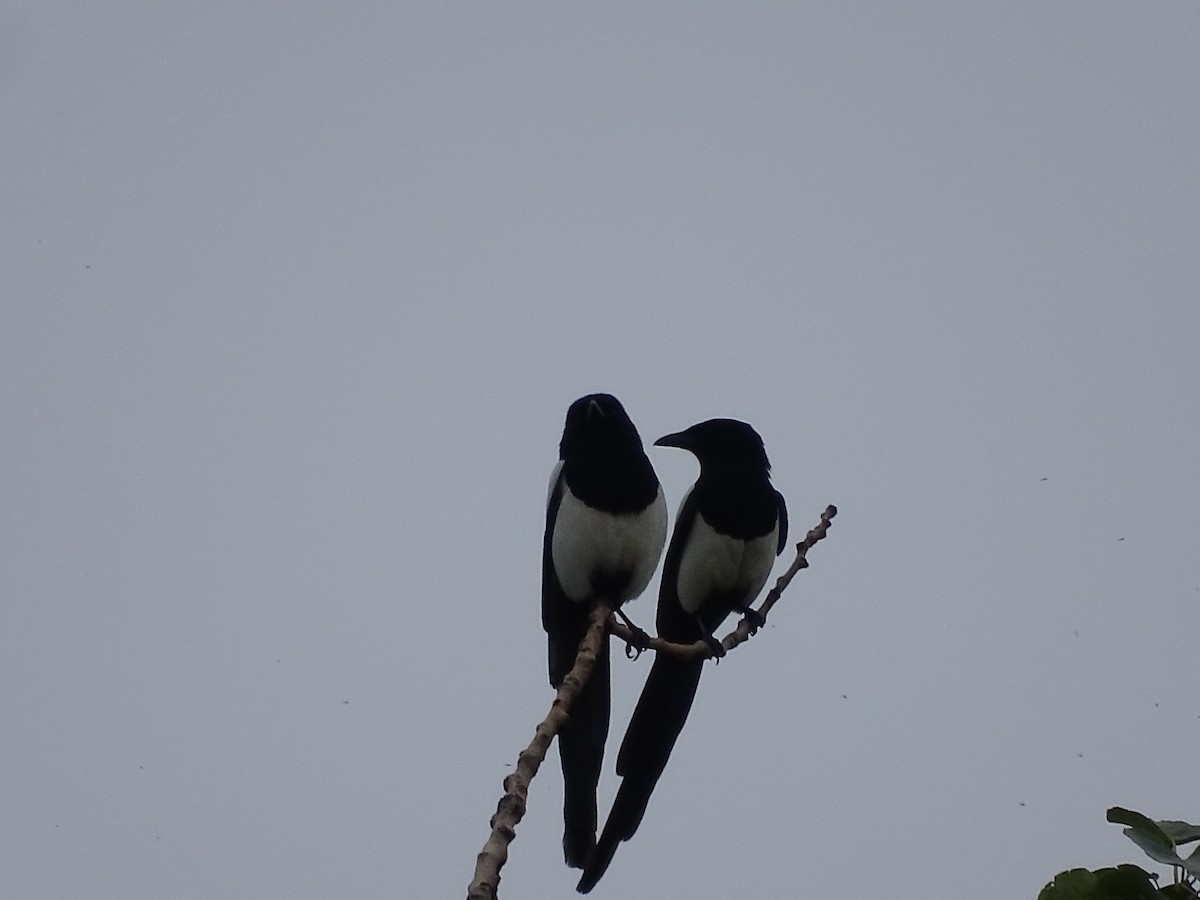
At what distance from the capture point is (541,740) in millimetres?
2133

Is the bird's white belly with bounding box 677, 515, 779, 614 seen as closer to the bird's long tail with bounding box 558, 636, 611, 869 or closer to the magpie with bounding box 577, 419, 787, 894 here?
the magpie with bounding box 577, 419, 787, 894

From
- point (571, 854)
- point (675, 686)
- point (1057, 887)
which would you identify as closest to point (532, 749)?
point (1057, 887)

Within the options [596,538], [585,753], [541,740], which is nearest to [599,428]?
[596,538]

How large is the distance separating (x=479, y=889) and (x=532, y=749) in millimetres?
407

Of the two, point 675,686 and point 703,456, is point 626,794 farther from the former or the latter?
point 703,456

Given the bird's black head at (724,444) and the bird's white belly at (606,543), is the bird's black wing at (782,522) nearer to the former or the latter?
the bird's black head at (724,444)

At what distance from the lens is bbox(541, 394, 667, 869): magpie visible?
13.3ft

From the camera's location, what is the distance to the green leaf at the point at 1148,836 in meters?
1.90

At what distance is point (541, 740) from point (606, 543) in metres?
1.98

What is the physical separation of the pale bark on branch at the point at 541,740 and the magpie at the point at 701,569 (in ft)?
2.14

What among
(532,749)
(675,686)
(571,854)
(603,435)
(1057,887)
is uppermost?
(603,435)

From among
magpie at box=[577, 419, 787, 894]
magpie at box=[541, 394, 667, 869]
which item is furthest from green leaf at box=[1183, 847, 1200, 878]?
magpie at box=[541, 394, 667, 869]

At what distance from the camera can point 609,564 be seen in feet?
13.6

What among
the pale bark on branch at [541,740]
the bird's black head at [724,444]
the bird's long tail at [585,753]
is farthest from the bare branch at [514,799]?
the bird's black head at [724,444]
